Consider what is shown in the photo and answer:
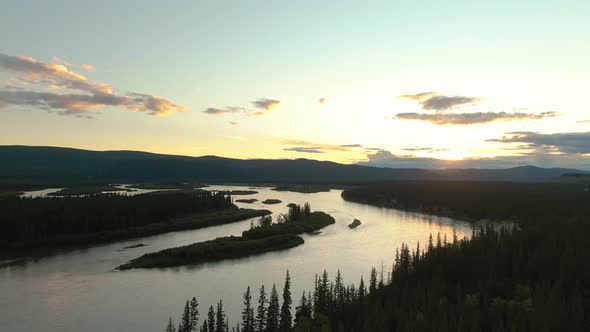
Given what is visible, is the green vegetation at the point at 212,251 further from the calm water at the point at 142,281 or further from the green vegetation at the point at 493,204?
the green vegetation at the point at 493,204

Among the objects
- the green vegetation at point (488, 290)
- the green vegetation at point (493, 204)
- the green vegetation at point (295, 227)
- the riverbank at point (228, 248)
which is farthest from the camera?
the green vegetation at point (493, 204)

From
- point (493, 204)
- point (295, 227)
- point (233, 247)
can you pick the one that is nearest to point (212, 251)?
point (233, 247)

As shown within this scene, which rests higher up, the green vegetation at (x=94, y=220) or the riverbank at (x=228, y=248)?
the green vegetation at (x=94, y=220)

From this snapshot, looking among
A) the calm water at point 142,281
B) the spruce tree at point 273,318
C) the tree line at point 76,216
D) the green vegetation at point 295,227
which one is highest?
the tree line at point 76,216

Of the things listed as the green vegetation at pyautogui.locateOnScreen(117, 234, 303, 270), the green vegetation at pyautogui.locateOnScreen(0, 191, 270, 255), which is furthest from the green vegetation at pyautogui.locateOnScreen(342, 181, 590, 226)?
the green vegetation at pyautogui.locateOnScreen(0, 191, 270, 255)

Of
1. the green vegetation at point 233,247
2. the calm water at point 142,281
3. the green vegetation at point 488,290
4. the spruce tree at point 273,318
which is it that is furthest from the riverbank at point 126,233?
the green vegetation at point 488,290

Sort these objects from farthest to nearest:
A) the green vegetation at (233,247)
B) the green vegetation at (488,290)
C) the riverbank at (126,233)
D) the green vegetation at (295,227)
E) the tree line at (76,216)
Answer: the green vegetation at (295,227)
the tree line at (76,216)
the riverbank at (126,233)
the green vegetation at (233,247)
the green vegetation at (488,290)

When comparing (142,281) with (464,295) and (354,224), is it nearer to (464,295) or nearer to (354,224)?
(464,295)
